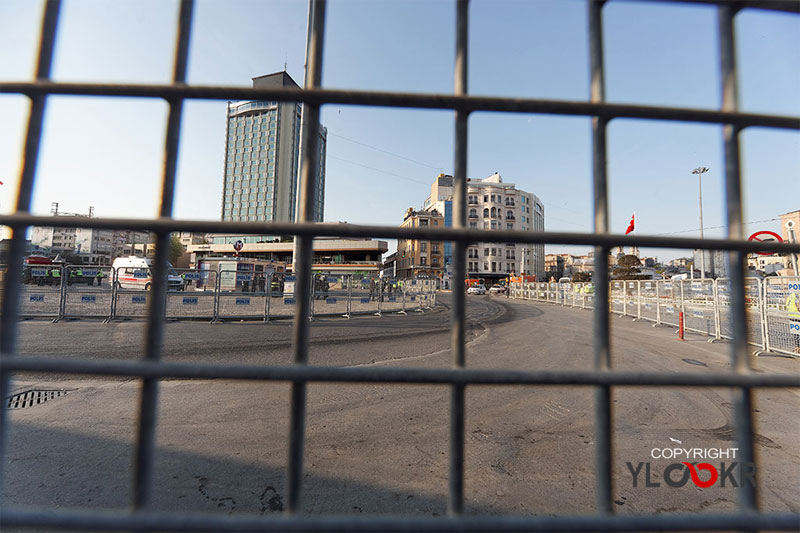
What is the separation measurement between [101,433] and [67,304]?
37.6 ft

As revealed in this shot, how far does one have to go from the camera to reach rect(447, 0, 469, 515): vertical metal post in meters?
0.92

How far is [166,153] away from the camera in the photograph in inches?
39.1

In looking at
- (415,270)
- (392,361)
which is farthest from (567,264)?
(392,361)

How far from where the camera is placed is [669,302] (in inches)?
532

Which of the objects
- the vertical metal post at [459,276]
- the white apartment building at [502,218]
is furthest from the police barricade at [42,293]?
the white apartment building at [502,218]

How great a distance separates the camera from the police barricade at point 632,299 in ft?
52.9

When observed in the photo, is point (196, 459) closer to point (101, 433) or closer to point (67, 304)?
point (101, 433)

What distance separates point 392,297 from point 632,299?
482 inches

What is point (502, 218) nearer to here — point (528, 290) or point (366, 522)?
point (528, 290)

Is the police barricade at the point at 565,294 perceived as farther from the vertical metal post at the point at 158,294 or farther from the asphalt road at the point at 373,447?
the vertical metal post at the point at 158,294

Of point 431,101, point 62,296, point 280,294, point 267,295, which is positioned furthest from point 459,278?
point 62,296

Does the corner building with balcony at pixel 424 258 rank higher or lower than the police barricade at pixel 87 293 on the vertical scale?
higher

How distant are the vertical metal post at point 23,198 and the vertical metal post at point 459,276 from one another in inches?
47.7

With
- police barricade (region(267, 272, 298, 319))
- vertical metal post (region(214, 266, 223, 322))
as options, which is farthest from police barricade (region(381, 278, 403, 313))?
vertical metal post (region(214, 266, 223, 322))
